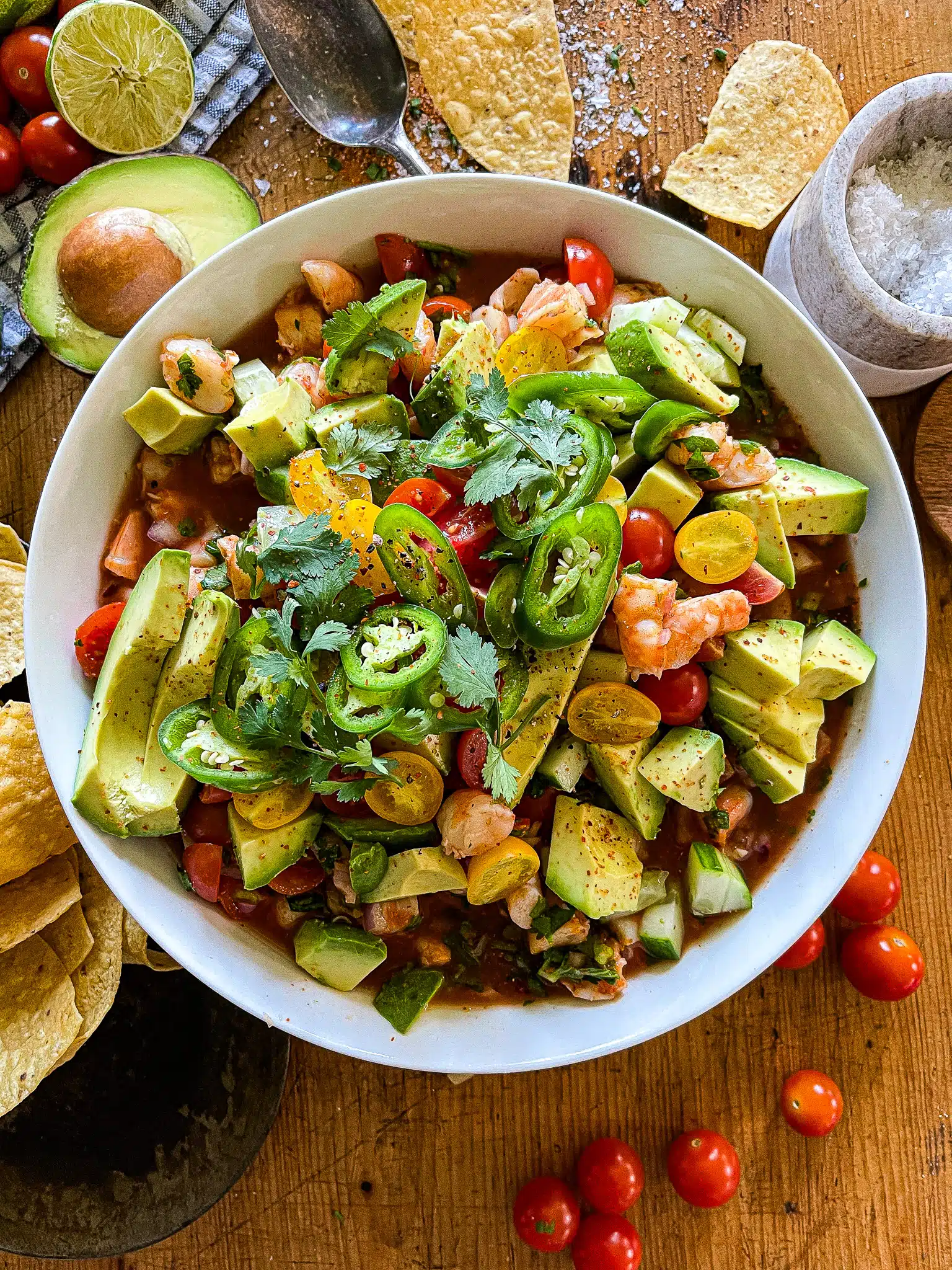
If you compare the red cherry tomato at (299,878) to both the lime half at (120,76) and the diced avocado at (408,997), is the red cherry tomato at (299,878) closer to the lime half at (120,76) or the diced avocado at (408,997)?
the diced avocado at (408,997)

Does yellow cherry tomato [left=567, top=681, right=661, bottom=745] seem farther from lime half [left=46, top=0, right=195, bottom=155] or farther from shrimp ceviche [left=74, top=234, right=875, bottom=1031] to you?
lime half [left=46, top=0, right=195, bottom=155]

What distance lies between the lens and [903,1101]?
345cm

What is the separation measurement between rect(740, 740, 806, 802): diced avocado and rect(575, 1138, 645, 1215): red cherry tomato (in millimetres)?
1360

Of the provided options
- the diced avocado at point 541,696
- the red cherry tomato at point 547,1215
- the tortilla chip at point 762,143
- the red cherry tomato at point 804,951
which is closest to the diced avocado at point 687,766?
the diced avocado at point 541,696

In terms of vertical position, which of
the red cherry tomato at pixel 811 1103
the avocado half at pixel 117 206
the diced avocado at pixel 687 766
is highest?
the avocado half at pixel 117 206

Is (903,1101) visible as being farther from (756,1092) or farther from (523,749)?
(523,749)

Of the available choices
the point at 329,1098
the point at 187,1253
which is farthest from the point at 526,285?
the point at 187,1253

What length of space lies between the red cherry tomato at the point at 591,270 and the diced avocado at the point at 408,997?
2.08 m

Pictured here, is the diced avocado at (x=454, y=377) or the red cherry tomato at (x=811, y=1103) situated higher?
the diced avocado at (x=454, y=377)

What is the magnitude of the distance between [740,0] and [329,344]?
2029 millimetres

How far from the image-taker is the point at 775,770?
288 cm

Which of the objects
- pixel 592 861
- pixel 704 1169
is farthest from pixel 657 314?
pixel 704 1169

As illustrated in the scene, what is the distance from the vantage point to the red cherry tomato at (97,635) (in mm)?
2867

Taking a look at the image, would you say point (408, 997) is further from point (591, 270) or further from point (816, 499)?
point (591, 270)
